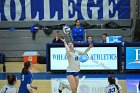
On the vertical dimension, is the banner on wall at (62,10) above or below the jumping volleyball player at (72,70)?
above

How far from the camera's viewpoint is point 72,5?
23562mm

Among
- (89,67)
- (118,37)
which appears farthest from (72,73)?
(118,37)

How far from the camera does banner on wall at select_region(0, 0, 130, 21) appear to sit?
76.4ft

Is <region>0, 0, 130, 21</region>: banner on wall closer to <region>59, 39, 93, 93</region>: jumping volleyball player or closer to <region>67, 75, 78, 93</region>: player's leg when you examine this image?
<region>59, 39, 93, 93</region>: jumping volleyball player

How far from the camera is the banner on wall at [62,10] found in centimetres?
2328

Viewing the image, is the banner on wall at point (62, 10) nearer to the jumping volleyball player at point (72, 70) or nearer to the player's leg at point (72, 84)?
the jumping volleyball player at point (72, 70)

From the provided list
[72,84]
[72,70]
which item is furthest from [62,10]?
[72,84]

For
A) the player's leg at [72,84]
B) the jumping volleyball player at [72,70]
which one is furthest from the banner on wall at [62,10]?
the player's leg at [72,84]

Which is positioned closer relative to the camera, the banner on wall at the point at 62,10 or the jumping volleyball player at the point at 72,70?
the jumping volleyball player at the point at 72,70

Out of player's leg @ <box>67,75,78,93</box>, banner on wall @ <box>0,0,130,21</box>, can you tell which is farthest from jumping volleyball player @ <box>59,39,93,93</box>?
banner on wall @ <box>0,0,130,21</box>

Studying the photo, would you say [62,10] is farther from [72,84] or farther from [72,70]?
[72,84]

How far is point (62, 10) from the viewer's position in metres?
23.6

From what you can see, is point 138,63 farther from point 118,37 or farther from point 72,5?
point 72,5

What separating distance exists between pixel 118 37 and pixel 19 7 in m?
6.40
